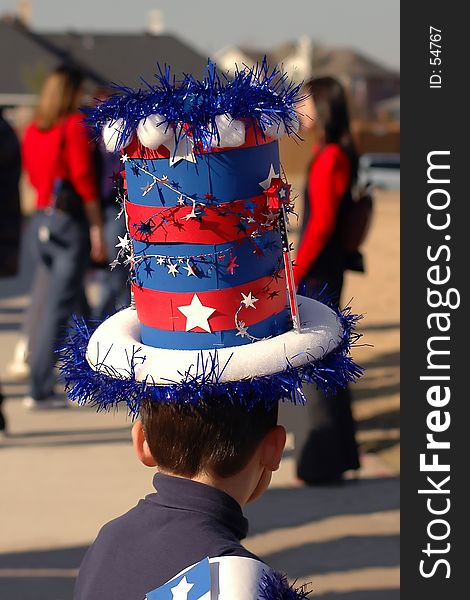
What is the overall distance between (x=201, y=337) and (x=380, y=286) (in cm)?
1004

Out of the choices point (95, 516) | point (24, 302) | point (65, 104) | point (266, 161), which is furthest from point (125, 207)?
point (24, 302)

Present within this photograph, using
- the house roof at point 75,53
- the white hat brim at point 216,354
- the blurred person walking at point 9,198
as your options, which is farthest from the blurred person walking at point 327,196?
the house roof at point 75,53

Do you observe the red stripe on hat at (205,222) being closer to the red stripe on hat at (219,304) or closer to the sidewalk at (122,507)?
the red stripe on hat at (219,304)

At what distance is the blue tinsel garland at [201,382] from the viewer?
70.4 inches

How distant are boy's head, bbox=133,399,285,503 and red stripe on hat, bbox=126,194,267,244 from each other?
0.30 metres

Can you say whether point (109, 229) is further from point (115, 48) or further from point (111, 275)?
point (115, 48)

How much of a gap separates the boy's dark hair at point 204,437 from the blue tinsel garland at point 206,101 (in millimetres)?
472

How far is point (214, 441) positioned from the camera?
1.77 meters

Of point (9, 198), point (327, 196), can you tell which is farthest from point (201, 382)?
point (9, 198)

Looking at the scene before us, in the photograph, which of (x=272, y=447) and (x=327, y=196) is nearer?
(x=272, y=447)

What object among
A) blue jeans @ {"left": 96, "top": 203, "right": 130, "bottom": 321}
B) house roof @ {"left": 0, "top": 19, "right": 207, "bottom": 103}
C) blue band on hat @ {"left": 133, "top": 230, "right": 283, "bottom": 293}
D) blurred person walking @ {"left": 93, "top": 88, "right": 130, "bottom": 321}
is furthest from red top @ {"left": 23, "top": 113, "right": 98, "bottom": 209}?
house roof @ {"left": 0, "top": 19, "right": 207, "bottom": 103}

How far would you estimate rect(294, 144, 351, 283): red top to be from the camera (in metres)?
Result: 4.50

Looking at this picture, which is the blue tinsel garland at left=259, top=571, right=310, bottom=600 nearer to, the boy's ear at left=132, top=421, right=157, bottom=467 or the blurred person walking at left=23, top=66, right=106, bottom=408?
the boy's ear at left=132, top=421, right=157, bottom=467

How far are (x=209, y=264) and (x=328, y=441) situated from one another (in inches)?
122
